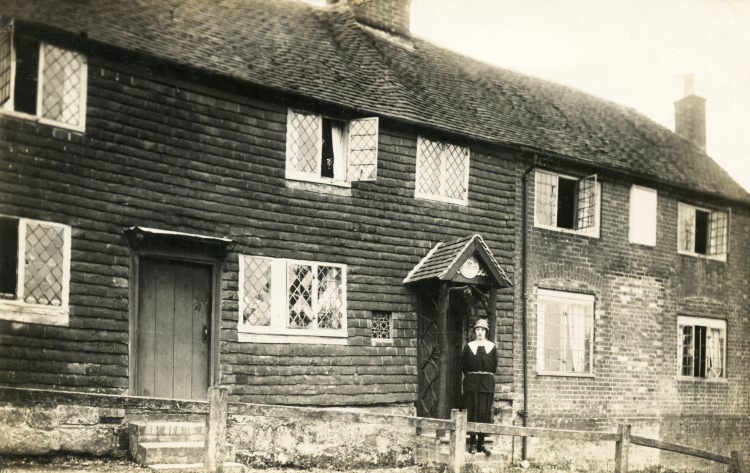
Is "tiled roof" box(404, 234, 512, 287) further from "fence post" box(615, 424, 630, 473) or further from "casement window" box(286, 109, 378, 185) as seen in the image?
"fence post" box(615, 424, 630, 473)

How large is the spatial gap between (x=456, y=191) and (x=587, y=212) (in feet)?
12.3

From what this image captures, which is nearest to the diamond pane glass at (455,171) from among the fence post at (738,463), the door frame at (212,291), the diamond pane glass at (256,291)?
the diamond pane glass at (256,291)

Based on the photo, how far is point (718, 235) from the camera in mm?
19625

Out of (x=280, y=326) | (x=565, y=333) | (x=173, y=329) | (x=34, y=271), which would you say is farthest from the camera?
(x=565, y=333)

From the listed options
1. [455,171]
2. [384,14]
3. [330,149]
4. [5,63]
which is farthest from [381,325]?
[384,14]

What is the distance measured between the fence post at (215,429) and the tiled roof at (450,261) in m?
5.56

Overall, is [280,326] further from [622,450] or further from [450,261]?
[622,450]

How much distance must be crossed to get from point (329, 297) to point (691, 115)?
1486 centimetres

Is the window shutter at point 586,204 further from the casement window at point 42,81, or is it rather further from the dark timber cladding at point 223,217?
the casement window at point 42,81

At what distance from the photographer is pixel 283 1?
16.3 m

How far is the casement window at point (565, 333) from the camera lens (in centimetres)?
1568

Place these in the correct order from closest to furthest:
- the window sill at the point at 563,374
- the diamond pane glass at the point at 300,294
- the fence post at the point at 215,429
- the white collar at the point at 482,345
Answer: the fence post at the point at 215,429 < the diamond pane glass at the point at 300,294 < the white collar at the point at 482,345 < the window sill at the point at 563,374

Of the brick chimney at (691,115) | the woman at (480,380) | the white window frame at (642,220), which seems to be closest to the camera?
the woman at (480,380)

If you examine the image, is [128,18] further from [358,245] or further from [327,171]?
[358,245]
